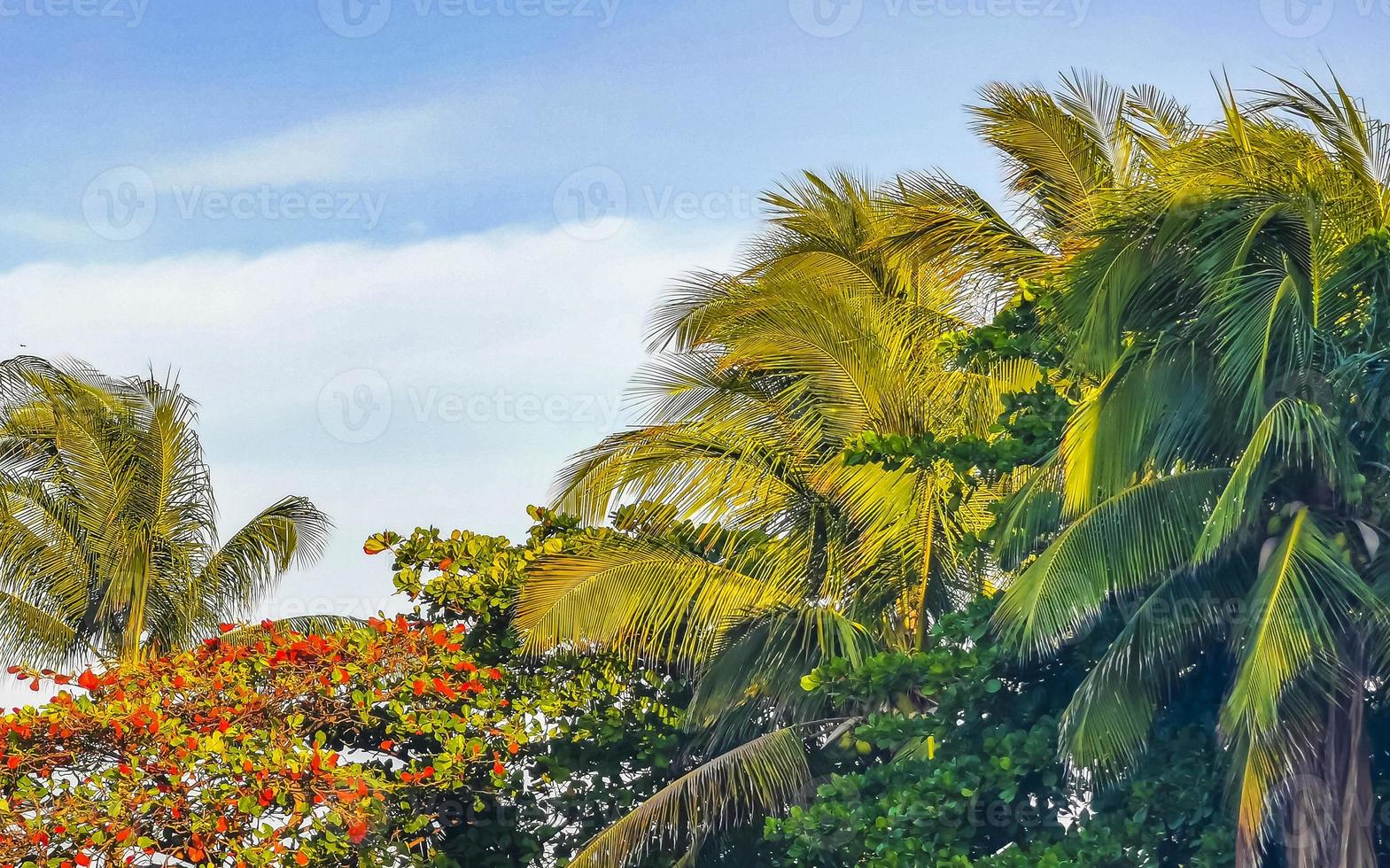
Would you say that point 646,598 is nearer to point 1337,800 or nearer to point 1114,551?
point 1114,551

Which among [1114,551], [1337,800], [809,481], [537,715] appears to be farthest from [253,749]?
[1337,800]

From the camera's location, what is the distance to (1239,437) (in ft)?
30.3

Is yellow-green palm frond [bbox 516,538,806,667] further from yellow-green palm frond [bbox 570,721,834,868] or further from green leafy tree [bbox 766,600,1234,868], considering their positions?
green leafy tree [bbox 766,600,1234,868]

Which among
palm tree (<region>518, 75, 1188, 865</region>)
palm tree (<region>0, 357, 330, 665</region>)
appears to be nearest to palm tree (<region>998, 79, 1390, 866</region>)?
palm tree (<region>518, 75, 1188, 865</region>)

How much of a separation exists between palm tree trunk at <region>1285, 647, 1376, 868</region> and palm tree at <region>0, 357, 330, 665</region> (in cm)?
1282

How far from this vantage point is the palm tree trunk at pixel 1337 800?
8773 mm

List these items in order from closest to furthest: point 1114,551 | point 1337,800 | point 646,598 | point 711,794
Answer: point 1337,800, point 1114,551, point 711,794, point 646,598

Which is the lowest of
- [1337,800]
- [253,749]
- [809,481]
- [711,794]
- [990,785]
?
[1337,800]

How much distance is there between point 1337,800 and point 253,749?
7358 millimetres

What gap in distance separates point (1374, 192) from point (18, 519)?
14.7 metres

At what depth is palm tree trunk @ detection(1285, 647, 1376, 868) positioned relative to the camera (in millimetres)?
8773

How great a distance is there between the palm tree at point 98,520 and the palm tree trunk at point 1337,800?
12.8 m

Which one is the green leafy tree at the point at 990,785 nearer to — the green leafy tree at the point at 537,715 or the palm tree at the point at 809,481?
the palm tree at the point at 809,481

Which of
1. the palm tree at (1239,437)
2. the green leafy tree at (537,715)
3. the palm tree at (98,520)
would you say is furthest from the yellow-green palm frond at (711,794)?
the palm tree at (98,520)
